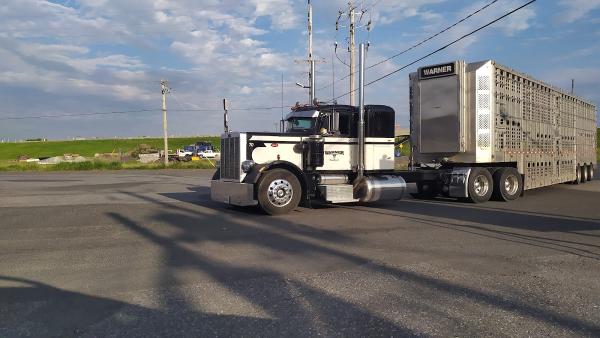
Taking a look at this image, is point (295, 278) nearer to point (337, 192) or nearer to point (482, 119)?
point (337, 192)

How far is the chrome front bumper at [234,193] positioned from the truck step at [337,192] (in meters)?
1.88

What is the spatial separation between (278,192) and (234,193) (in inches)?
44.1

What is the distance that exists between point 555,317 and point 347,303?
6.17 ft

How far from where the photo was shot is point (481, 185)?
14.7 meters

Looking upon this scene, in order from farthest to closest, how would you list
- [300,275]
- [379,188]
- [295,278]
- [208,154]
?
1. [208,154]
2. [379,188]
3. [300,275]
4. [295,278]

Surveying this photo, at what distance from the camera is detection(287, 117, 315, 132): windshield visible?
12773 millimetres

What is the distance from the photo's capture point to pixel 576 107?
20.2 meters

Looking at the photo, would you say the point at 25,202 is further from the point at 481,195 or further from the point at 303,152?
the point at 481,195

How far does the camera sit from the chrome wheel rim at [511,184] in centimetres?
1510

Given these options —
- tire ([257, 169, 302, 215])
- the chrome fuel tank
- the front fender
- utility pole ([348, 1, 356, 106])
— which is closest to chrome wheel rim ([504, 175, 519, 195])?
the chrome fuel tank

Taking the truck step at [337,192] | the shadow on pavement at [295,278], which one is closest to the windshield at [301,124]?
the truck step at [337,192]

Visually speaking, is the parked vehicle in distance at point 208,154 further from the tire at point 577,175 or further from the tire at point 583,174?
the tire at point 577,175

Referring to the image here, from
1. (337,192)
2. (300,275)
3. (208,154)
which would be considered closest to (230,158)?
(337,192)

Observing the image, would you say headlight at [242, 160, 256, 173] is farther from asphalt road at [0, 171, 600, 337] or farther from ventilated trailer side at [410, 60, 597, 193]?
ventilated trailer side at [410, 60, 597, 193]
